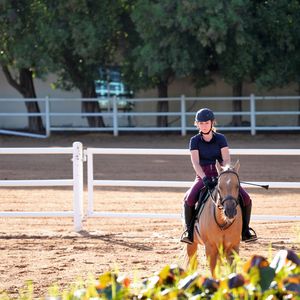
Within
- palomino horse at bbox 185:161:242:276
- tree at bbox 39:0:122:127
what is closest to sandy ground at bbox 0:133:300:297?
palomino horse at bbox 185:161:242:276

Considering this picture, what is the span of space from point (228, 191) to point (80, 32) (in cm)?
2385

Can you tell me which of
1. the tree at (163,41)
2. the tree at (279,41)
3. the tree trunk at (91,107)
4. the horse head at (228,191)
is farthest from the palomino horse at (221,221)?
the tree trunk at (91,107)

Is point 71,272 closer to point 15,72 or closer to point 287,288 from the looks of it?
point 287,288

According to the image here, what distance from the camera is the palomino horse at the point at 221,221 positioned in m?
9.22

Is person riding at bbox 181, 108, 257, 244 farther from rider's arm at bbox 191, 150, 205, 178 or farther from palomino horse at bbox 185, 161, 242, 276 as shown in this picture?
palomino horse at bbox 185, 161, 242, 276

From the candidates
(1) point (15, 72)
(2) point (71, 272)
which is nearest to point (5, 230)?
(2) point (71, 272)

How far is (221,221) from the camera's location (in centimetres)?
965

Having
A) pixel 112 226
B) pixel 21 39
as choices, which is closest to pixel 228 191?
pixel 112 226

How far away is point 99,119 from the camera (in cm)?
3534

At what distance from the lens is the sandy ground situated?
38.8ft

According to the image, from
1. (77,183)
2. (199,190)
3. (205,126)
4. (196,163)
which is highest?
(205,126)

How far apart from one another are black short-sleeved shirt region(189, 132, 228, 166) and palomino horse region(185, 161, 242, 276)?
0.47m

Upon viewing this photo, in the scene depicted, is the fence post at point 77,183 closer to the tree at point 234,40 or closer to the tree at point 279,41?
the tree at point 234,40

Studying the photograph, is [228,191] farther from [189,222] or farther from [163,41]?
[163,41]
